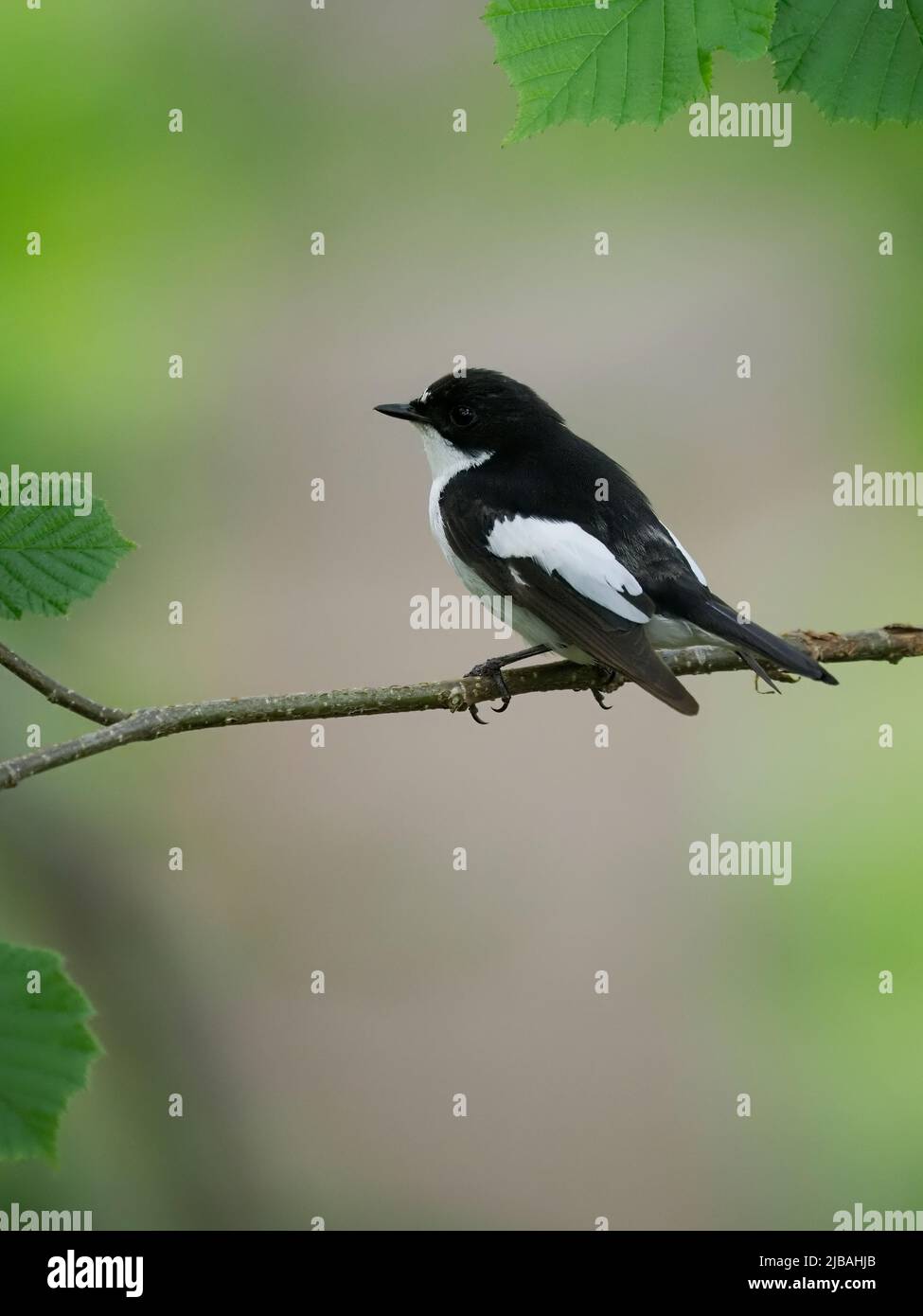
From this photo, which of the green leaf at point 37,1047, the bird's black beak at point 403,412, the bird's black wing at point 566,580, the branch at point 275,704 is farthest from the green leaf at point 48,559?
the bird's black beak at point 403,412

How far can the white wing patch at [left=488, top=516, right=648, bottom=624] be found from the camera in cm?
198

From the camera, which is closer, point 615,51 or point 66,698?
point 615,51

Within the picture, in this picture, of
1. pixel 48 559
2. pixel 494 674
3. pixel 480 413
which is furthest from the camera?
pixel 480 413

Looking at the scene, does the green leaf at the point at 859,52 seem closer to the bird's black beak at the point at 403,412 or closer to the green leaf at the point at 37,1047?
the green leaf at the point at 37,1047

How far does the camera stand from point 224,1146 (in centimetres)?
336

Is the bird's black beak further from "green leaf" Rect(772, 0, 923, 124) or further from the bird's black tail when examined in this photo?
"green leaf" Rect(772, 0, 923, 124)

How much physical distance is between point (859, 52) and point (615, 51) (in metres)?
0.17

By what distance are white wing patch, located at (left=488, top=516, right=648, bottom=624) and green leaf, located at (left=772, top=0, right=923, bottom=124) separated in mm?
1073

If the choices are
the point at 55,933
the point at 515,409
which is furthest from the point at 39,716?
the point at 515,409

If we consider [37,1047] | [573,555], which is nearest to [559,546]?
[573,555]

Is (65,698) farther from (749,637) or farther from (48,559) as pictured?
(749,637)

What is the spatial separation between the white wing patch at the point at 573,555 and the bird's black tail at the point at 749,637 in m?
0.09

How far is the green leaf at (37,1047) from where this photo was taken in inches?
28.7

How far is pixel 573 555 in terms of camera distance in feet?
6.73
